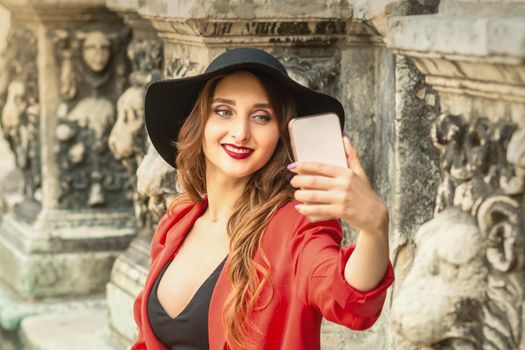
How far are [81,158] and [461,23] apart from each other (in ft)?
10.1

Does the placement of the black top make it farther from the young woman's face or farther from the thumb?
the thumb

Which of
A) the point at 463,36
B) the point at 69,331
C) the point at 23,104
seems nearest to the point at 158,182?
the point at 69,331

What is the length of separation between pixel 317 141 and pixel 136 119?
255cm

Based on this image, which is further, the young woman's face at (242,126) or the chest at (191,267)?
the chest at (191,267)

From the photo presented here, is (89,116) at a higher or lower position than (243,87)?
lower

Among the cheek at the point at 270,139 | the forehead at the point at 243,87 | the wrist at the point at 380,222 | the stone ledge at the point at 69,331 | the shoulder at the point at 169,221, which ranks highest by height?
the forehead at the point at 243,87

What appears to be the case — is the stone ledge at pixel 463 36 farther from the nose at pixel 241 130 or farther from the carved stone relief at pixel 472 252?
the nose at pixel 241 130

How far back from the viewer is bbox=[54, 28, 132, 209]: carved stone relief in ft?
16.6

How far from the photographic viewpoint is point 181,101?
287cm

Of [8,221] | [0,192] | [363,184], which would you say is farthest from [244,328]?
[0,192]

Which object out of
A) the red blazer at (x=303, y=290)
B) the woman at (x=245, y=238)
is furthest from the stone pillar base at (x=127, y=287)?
the red blazer at (x=303, y=290)

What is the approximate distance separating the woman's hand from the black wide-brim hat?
0.47 meters

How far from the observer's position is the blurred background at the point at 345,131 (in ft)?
7.59

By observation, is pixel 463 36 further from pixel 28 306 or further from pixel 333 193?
pixel 28 306
